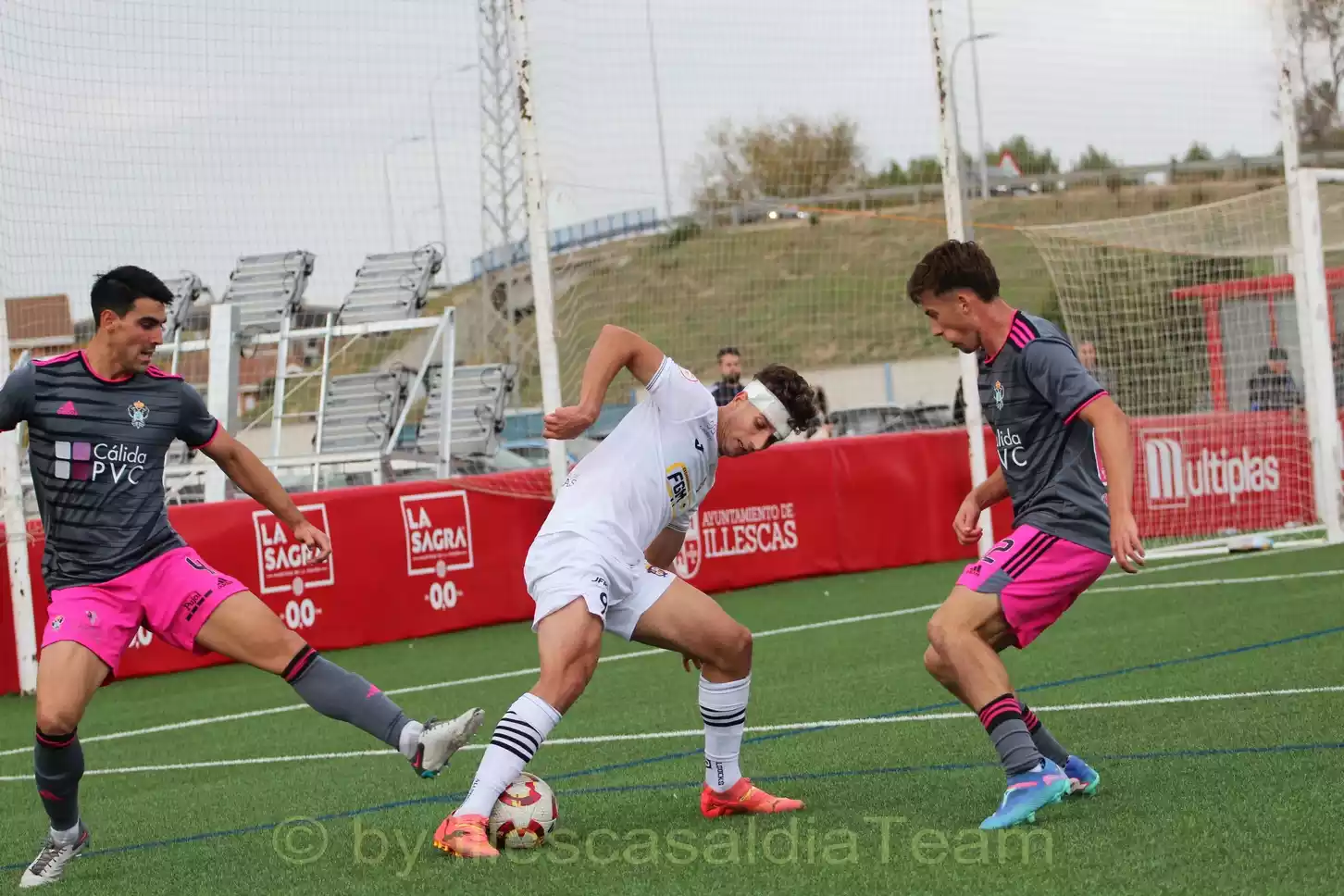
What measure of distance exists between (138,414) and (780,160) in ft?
39.2

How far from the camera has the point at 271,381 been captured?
1783 centimetres

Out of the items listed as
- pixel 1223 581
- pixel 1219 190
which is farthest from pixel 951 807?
pixel 1219 190

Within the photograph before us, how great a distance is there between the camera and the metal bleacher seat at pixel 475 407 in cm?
1848

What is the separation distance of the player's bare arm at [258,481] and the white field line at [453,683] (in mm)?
3848

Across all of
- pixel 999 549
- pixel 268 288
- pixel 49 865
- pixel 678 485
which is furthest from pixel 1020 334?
pixel 268 288

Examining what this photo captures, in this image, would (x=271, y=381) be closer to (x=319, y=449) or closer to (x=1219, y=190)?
(x=319, y=449)

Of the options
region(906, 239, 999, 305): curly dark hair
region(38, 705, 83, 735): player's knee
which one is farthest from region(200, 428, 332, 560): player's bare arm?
region(906, 239, 999, 305): curly dark hair

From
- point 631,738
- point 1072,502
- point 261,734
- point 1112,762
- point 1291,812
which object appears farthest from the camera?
point 261,734

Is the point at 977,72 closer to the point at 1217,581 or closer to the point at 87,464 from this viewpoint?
→ the point at 1217,581

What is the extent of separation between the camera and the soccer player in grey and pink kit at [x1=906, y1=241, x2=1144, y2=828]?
5426 millimetres

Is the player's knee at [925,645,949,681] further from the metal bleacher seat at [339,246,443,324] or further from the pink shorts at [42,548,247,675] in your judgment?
the metal bleacher seat at [339,246,443,324]

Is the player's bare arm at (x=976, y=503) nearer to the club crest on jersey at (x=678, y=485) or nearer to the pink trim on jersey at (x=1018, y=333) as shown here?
the pink trim on jersey at (x=1018, y=333)

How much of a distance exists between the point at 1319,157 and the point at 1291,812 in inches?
680

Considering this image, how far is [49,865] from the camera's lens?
570 centimetres
